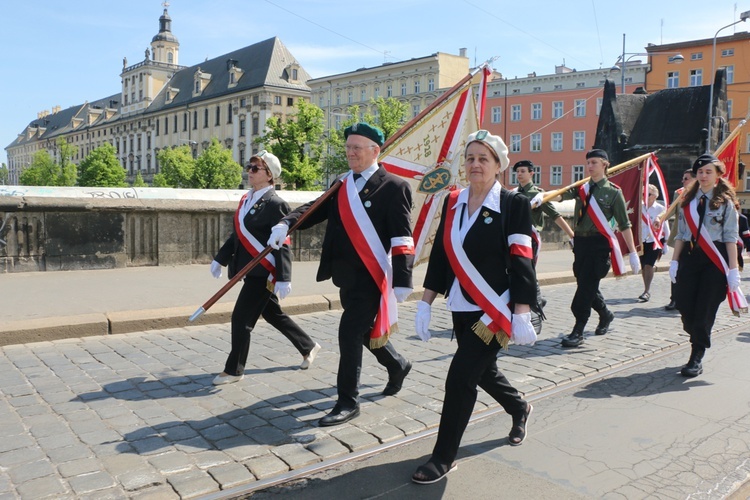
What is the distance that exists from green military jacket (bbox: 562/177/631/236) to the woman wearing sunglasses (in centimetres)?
338

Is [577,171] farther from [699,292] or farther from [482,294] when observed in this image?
[482,294]

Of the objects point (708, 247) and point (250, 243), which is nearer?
point (250, 243)

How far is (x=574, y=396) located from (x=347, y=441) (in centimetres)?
210

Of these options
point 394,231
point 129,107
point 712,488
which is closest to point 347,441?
point 394,231

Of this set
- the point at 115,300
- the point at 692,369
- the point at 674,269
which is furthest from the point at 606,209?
the point at 115,300

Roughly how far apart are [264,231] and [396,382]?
1.60 meters

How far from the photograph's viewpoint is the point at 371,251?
4.45m

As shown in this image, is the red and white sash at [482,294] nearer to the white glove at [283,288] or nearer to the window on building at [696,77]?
the white glove at [283,288]

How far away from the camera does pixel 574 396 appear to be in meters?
5.32

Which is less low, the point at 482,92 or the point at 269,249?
the point at 482,92

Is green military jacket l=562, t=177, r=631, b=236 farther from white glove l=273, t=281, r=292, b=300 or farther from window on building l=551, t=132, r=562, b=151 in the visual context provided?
window on building l=551, t=132, r=562, b=151

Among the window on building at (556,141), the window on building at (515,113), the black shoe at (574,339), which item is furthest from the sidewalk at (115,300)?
the window on building at (515,113)

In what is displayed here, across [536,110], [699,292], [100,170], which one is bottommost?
[699,292]

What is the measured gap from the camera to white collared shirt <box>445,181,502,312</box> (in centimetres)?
365
